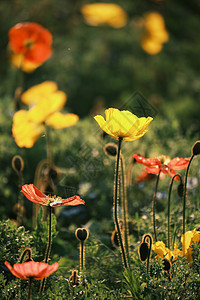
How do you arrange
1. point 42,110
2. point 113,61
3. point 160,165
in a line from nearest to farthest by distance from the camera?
point 160,165, point 42,110, point 113,61

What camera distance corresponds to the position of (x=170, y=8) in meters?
4.20

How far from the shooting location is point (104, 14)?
4145 mm

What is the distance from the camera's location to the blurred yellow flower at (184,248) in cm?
99

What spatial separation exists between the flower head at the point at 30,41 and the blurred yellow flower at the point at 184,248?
1182 millimetres

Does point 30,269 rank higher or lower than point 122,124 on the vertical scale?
lower

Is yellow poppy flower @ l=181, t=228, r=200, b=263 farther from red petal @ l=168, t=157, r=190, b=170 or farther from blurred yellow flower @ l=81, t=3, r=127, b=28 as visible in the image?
blurred yellow flower @ l=81, t=3, r=127, b=28

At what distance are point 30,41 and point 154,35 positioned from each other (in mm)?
2063

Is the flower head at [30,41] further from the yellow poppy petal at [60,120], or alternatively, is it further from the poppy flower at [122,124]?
the poppy flower at [122,124]

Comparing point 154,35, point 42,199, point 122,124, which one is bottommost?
point 154,35

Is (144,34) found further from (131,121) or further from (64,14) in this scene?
(131,121)

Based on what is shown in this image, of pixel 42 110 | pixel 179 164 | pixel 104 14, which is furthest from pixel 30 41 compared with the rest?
pixel 104 14

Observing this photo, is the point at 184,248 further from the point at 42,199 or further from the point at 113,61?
the point at 113,61

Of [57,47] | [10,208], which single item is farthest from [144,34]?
Result: [10,208]

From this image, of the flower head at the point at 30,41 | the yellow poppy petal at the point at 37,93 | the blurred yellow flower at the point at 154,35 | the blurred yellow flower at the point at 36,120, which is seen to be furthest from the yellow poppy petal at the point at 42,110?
the blurred yellow flower at the point at 154,35
